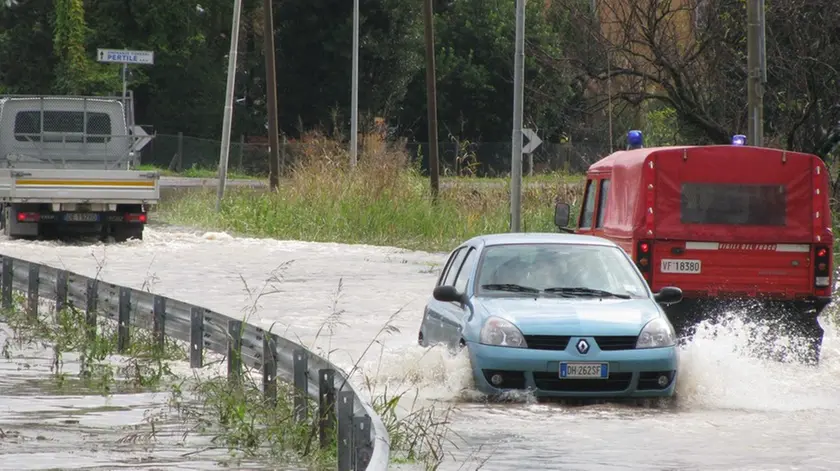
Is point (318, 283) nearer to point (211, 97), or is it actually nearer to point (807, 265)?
point (807, 265)

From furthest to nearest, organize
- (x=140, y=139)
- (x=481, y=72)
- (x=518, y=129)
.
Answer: (x=481, y=72) < (x=140, y=139) < (x=518, y=129)

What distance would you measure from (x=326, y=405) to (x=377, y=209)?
90.4 ft

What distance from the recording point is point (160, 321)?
50.6ft

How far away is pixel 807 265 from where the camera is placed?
16.2 meters

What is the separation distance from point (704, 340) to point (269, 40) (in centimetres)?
2908

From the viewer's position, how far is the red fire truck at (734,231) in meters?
16.1

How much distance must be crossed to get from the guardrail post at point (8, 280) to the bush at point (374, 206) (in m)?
16.1

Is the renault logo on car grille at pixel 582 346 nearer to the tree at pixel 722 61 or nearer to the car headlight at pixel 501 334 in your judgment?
the car headlight at pixel 501 334

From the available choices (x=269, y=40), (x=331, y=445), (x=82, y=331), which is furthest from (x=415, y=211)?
(x=331, y=445)

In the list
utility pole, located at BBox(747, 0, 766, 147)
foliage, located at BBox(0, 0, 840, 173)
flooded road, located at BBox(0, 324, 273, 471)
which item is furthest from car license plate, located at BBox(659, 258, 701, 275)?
foliage, located at BBox(0, 0, 840, 173)

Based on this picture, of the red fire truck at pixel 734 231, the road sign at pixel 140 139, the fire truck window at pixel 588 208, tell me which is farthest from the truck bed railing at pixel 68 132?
the red fire truck at pixel 734 231

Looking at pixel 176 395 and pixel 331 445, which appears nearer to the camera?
pixel 331 445

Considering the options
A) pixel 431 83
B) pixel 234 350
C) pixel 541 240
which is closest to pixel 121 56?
pixel 431 83

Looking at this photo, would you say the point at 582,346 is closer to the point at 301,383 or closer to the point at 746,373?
the point at 746,373
